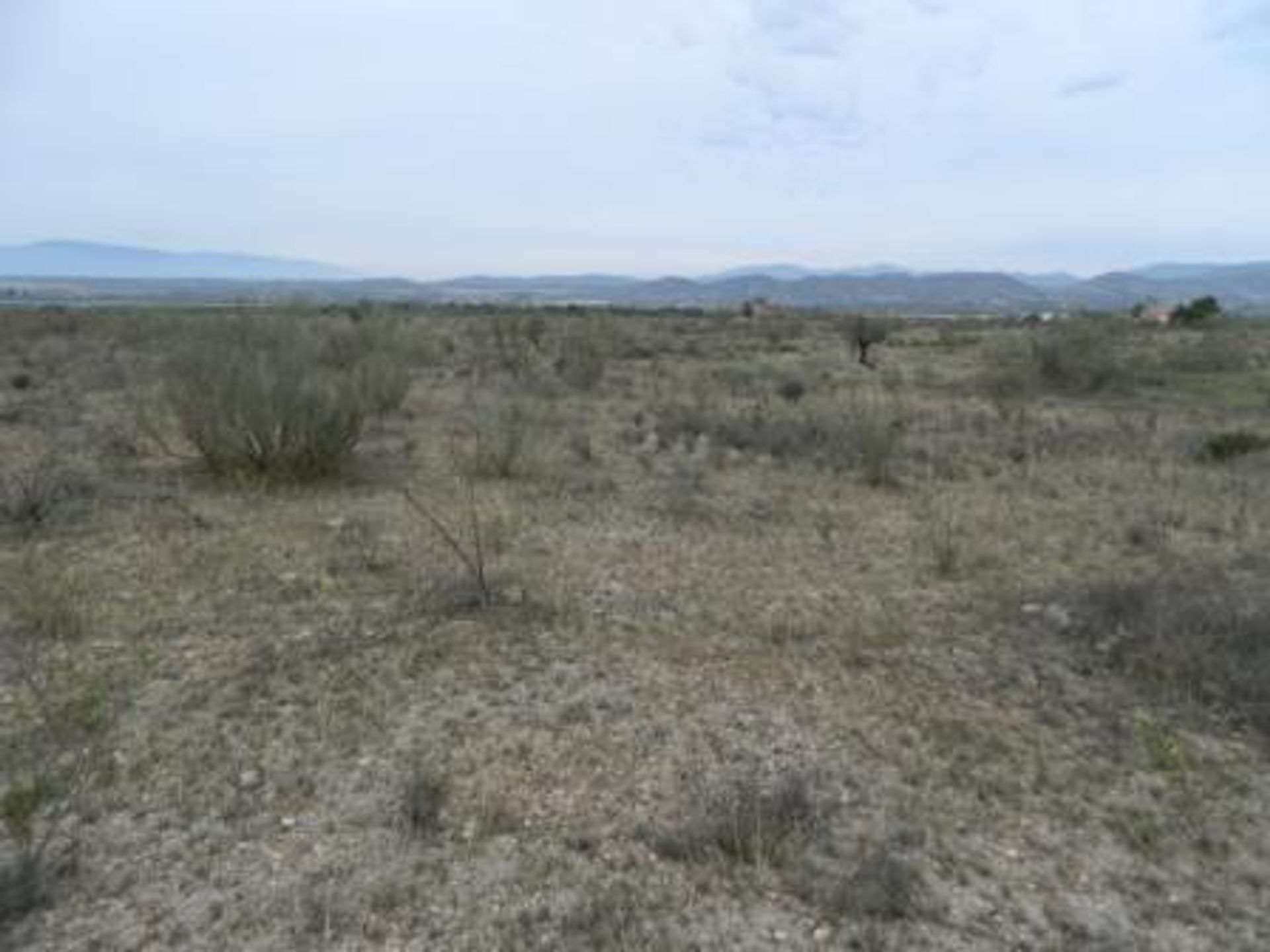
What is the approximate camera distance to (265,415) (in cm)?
1070

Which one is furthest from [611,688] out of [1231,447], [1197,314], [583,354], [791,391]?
[1197,314]

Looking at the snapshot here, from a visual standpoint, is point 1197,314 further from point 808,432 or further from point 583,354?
point 808,432

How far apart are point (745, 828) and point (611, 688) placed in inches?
63.9

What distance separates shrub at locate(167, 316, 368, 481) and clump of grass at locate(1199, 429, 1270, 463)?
409 inches

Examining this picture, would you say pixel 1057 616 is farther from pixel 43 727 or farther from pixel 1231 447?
pixel 1231 447

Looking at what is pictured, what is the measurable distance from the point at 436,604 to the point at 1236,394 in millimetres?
19741

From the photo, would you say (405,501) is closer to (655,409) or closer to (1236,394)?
(655,409)

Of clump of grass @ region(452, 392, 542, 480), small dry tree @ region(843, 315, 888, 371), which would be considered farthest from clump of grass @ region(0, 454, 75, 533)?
small dry tree @ region(843, 315, 888, 371)

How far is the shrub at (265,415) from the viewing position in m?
10.7

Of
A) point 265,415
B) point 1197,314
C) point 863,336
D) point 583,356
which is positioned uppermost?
point 265,415

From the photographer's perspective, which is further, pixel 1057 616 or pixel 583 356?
pixel 583 356

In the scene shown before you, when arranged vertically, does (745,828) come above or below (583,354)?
below

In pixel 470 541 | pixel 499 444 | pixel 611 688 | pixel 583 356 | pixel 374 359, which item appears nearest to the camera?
pixel 611 688

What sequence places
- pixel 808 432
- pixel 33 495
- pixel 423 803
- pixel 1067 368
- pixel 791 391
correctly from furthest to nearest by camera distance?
pixel 1067 368
pixel 791 391
pixel 808 432
pixel 33 495
pixel 423 803
